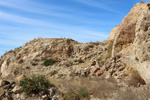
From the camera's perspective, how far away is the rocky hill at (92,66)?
23.3 feet

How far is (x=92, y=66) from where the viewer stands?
490 inches

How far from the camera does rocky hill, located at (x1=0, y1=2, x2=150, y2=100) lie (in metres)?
7.11

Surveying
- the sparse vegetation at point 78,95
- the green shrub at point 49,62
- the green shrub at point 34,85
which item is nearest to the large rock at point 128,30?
the sparse vegetation at point 78,95

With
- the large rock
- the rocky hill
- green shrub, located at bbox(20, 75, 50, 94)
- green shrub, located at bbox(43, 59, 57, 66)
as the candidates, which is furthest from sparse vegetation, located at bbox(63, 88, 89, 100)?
green shrub, located at bbox(43, 59, 57, 66)

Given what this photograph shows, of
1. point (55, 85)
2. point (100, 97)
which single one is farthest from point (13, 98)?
point (100, 97)

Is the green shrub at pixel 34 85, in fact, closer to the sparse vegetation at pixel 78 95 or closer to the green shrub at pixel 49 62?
the sparse vegetation at pixel 78 95

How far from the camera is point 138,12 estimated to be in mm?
10750

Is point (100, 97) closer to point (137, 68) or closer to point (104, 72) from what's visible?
point (137, 68)

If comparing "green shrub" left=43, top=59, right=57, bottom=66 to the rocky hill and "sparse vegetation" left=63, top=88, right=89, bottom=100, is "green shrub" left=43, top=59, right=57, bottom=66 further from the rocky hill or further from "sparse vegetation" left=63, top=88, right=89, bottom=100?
"sparse vegetation" left=63, top=88, right=89, bottom=100

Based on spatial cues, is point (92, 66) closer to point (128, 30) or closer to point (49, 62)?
point (128, 30)

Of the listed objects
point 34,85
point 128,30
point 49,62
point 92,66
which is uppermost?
point 128,30

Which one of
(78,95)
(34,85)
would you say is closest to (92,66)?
(78,95)

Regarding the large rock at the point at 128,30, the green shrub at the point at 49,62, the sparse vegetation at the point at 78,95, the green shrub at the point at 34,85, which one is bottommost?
the sparse vegetation at the point at 78,95

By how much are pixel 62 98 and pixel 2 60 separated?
16.0 m
